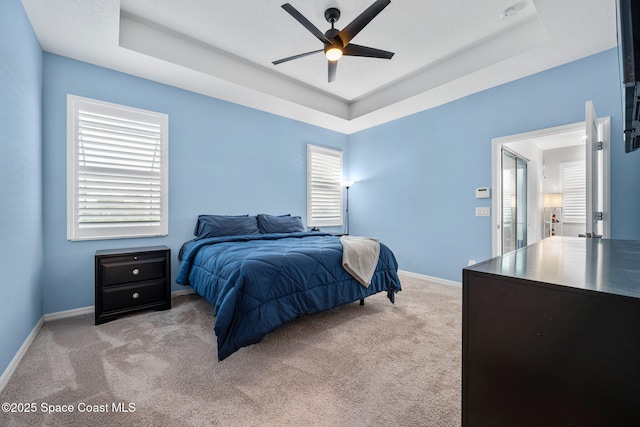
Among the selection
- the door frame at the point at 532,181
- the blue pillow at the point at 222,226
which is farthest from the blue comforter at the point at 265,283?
the door frame at the point at 532,181

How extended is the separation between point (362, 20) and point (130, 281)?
327cm

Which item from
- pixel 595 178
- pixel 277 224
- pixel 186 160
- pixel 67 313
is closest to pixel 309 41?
pixel 186 160

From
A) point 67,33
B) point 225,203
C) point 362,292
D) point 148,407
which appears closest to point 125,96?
point 67,33

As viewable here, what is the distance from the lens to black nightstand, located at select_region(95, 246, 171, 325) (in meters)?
2.63

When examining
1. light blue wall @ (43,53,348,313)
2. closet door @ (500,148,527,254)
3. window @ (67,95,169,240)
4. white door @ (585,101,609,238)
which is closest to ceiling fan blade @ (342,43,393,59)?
white door @ (585,101,609,238)

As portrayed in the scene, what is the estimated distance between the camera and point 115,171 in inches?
122

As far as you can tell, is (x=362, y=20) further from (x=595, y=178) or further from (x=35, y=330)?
(x=35, y=330)

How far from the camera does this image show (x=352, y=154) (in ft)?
18.5

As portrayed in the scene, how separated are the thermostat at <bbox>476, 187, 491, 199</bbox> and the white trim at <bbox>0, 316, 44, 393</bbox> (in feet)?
15.5

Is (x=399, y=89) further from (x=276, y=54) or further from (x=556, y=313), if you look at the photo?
(x=556, y=313)

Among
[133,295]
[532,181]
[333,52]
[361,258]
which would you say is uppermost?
[333,52]

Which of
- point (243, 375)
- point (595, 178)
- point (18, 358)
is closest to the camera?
point (243, 375)

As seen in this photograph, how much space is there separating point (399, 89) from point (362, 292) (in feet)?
10.1

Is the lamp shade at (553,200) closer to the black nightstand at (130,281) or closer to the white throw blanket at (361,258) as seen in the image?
the white throw blanket at (361,258)
